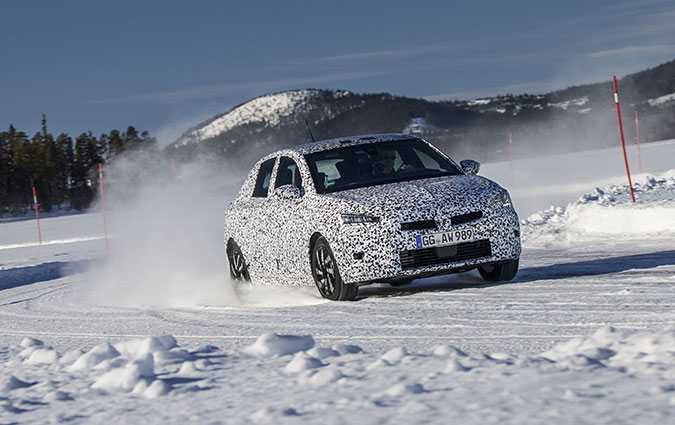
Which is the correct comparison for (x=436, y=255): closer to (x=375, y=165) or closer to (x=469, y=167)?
(x=375, y=165)

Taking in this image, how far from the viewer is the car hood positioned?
9484 millimetres

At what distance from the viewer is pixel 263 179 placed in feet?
38.9

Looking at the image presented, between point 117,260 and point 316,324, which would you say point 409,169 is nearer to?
point 316,324

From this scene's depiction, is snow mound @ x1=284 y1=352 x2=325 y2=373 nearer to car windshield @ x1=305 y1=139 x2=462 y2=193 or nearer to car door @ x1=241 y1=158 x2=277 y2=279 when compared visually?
car windshield @ x1=305 y1=139 x2=462 y2=193

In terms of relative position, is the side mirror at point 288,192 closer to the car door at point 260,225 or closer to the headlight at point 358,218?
the car door at point 260,225

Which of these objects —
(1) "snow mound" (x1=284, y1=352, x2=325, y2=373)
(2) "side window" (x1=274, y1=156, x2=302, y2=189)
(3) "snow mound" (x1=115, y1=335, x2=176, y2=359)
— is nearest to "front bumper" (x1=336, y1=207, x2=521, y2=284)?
(2) "side window" (x1=274, y1=156, x2=302, y2=189)

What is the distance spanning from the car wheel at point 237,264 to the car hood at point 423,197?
247 cm

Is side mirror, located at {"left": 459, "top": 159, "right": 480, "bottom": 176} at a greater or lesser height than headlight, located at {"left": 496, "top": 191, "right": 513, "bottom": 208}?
greater

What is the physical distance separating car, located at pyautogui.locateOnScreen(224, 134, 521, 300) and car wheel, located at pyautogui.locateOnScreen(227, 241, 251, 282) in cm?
38

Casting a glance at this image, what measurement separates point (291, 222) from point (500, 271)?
2.02 meters

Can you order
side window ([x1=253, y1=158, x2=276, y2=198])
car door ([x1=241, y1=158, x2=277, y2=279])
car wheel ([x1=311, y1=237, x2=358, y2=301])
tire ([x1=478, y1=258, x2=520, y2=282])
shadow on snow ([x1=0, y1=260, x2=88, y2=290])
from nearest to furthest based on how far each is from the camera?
car wheel ([x1=311, y1=237, x2=358, y2=301]) < tire ([x1=478, y1=258, x2=520, y2=282]) < car door ([x1=241, y1=158, x2=277, y2=279]) < side window ([x1=253, y1=158, x2=276, y2=198]) < shadow on snow ([x1=0, y1=260, x2=88, y2=290])

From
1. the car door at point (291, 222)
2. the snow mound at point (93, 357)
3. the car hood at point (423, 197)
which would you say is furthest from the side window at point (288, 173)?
the snow mound at point (93, 357)

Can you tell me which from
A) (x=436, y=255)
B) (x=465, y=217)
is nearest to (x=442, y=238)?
(x=436, y=255)

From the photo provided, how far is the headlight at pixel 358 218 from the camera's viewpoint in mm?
9516
